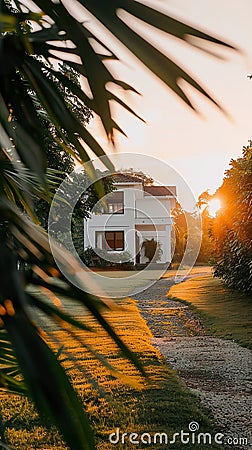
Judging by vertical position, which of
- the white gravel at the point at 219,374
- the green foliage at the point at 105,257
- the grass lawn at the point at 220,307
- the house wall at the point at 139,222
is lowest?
the white gravel at the point at 219,374

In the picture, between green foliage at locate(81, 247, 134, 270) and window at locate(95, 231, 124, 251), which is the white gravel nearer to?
green foliage at locate(81, 247, 134, 270)

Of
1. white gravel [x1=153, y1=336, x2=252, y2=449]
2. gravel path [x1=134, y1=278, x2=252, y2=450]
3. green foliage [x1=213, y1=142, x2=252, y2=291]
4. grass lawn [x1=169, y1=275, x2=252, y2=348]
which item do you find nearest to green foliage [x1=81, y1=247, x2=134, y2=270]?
grass lawn [x1=169, y1=275, x2=252, y2=348]

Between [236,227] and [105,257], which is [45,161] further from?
[105,257]

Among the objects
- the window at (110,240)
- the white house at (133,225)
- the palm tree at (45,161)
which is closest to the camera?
the palm tree at (45,161)

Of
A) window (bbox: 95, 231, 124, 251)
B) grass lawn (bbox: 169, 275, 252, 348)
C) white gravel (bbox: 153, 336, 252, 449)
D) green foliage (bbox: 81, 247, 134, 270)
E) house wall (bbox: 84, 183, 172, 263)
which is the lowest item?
white gravel (bbox: 153, 336, 252, 449)

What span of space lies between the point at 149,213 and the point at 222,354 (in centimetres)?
880

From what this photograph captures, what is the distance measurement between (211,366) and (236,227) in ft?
7.74

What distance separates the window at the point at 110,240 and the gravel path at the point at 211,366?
5.43m

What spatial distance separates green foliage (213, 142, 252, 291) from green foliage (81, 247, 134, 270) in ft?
11.4

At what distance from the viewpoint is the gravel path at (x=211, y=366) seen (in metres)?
3.32

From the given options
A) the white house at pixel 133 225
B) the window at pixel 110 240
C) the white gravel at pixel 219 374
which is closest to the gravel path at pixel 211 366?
the white gravel at pixel 219 374

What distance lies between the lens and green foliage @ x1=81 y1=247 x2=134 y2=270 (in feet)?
39.1

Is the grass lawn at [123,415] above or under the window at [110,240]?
under

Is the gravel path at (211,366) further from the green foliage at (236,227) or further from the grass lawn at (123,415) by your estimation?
the green foliage at (236,227)
